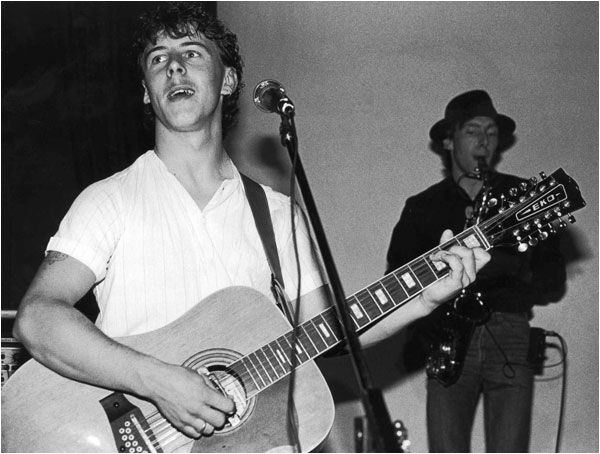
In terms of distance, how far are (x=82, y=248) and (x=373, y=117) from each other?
274cm

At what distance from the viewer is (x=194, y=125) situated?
2631 millimetres

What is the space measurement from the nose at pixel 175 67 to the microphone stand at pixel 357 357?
797 mm

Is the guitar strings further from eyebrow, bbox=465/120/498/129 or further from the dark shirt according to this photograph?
eyebrow, bbox=465/120/498/129

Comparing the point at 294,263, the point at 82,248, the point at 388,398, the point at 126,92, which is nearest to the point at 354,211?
the point at 388,398

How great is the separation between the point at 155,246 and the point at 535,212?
111cm

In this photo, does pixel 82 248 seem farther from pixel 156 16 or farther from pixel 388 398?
pixel 388 398

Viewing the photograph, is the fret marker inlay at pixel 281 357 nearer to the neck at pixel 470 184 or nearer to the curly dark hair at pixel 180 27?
the curly dark hair at pixel 180 27

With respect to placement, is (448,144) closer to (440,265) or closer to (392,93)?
(392,93)

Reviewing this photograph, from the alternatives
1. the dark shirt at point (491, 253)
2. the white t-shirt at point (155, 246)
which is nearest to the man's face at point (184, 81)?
the white t-shirt at point (155, 246)

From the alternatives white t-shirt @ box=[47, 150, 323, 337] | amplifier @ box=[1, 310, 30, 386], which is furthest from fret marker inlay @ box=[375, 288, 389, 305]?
amplifier @ box=[1, 310, 30, 386]

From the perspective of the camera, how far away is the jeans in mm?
3812

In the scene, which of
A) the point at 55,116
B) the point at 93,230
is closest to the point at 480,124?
the point at 55,116

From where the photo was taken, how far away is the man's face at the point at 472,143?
434 cm

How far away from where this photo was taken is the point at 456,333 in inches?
147
